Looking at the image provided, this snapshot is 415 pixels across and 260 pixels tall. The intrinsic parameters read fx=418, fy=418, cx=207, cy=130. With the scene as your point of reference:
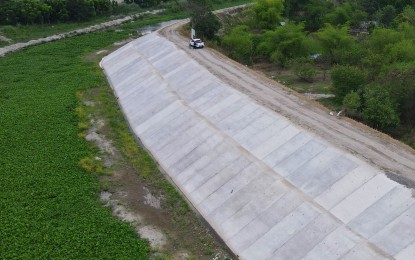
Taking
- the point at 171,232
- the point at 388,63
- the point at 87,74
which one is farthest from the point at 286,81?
the point at 171,232

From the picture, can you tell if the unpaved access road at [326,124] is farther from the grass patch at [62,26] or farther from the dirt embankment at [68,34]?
the grass patch at [62,26]

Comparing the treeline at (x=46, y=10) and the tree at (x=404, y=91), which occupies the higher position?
the tree at (x=404, y=91)

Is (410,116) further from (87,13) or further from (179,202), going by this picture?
(87,13)

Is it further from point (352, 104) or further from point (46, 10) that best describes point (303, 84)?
point (46, 10)

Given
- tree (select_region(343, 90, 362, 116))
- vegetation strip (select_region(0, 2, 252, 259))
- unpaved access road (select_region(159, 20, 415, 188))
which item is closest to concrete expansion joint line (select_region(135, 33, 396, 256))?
unpaved access road (select_region(159, 20, 415, 188))

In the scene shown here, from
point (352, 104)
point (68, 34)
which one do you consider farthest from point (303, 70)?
point (68, 34)

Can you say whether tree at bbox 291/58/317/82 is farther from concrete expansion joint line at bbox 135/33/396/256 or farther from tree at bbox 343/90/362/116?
concrete expansion joint line at bbox 135/33/396/256

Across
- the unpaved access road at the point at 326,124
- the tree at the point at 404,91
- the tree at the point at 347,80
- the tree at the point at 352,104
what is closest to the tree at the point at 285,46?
the unpaved access road at the point at 326,124
